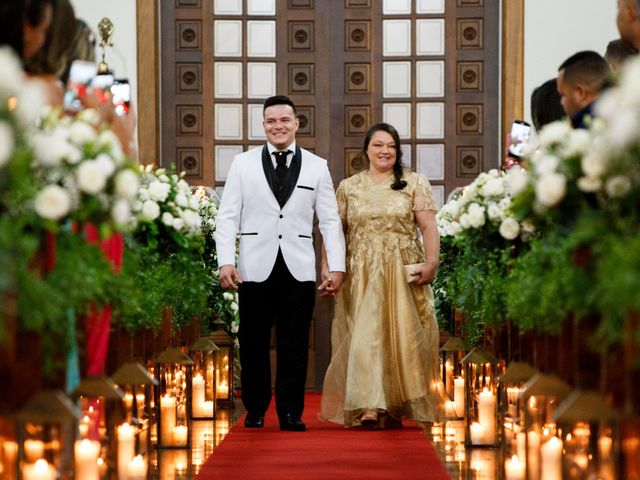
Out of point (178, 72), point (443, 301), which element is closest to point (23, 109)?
point (443, 301)

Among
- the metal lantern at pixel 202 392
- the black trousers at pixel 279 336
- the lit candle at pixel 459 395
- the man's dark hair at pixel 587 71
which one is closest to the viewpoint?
the man's dark hair at pixel 587 71

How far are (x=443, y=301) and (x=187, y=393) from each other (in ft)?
8.23

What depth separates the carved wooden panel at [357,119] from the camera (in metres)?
12.6

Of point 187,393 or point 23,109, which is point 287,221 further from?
point 23,109

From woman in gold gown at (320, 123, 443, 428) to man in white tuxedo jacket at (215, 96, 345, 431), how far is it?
27 cm

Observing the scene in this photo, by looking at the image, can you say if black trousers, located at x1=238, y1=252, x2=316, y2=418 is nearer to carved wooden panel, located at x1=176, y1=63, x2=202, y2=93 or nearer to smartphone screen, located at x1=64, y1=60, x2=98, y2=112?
smartphone screen, located at x1=64, y1=60, x2=98, y2=112

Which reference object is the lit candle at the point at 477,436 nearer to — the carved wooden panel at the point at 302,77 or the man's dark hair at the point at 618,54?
the man's dark hair at the point at 618,54

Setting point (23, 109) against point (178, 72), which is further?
point (178, 72)

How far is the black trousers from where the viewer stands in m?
8.61

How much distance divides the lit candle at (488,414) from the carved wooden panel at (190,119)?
18.2ft

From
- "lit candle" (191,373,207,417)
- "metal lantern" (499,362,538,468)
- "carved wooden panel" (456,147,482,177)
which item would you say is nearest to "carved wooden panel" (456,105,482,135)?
"carved wooden panel" (456,147,482,177)

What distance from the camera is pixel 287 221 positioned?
870 cm

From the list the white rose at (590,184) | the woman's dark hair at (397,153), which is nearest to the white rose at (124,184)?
the white rose at (590,184)

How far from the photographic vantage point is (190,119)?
12539mm
